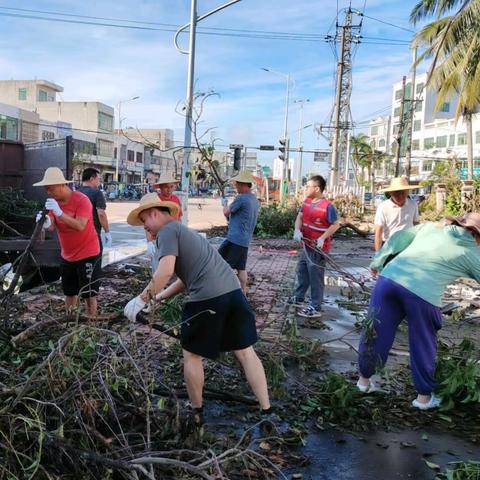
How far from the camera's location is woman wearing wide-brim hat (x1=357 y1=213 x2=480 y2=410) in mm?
3834

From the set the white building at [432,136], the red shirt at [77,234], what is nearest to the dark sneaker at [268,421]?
the red shirt at [77,234]

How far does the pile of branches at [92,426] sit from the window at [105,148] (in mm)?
66475

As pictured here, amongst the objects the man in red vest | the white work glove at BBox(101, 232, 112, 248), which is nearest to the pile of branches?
the man in red vest

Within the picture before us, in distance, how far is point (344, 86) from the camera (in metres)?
30.1

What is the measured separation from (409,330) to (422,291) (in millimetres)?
320

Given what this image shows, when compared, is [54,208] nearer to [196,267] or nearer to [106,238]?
[196,267]

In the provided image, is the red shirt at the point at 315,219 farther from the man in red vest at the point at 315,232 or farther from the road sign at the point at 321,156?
the road sign at the point at 321,156

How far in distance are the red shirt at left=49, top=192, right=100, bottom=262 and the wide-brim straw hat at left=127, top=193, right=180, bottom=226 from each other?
1673 mm

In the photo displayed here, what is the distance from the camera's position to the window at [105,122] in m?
68.9

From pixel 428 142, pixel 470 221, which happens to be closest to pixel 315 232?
pixel 470 221

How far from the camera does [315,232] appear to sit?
269 inches

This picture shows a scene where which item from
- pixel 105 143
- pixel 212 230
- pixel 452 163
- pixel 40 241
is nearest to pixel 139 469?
pixel 40 241

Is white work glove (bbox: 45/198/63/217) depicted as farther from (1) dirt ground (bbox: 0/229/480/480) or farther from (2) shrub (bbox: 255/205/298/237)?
(2) shrub (bbox: 255/205/298/237)

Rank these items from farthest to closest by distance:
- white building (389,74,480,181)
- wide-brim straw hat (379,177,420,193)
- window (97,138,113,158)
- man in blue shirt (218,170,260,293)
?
window (97,138,113,158) < white building (389,74,480,181) < man in blue shirt (218,170,260,293) < wide-brim straw hat (379,177,420,193)
